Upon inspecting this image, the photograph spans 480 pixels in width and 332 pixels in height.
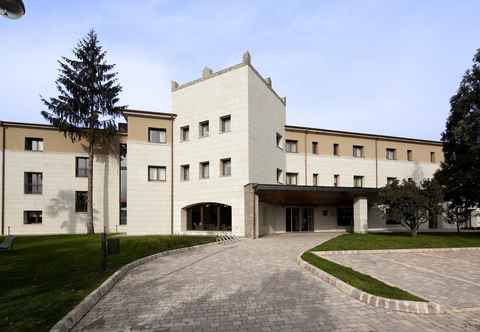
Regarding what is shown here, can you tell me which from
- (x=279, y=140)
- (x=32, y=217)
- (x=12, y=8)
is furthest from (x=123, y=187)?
(x=12, y=8)

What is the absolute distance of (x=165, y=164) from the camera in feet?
80.1

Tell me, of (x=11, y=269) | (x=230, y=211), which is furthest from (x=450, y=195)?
(x=11, y=269)

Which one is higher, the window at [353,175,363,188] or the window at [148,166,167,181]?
the window at [148,166,167,181]

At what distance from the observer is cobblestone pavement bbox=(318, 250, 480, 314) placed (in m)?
6.92

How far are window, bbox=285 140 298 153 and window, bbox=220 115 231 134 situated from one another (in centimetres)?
721

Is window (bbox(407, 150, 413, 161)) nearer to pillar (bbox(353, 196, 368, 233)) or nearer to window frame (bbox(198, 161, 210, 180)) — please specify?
A: pillar (bbox(353, 196, 368, 233))

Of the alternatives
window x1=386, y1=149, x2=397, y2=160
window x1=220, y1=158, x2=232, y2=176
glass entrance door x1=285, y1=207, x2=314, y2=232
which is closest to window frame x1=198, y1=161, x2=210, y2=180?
window x1=220, y1=158, x2=232, y2=176

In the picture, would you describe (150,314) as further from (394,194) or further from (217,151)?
(394,194)

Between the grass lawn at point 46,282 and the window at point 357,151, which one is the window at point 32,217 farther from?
the window at point 357,151

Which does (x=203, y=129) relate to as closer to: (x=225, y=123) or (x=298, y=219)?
(x=225, y=123)

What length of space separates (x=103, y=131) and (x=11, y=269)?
1727 centimetres

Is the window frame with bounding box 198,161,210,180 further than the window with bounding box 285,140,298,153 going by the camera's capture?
No

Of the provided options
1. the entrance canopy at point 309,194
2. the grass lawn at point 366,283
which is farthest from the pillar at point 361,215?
the grass lawn at point 366,283

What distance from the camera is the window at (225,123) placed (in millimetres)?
22153
